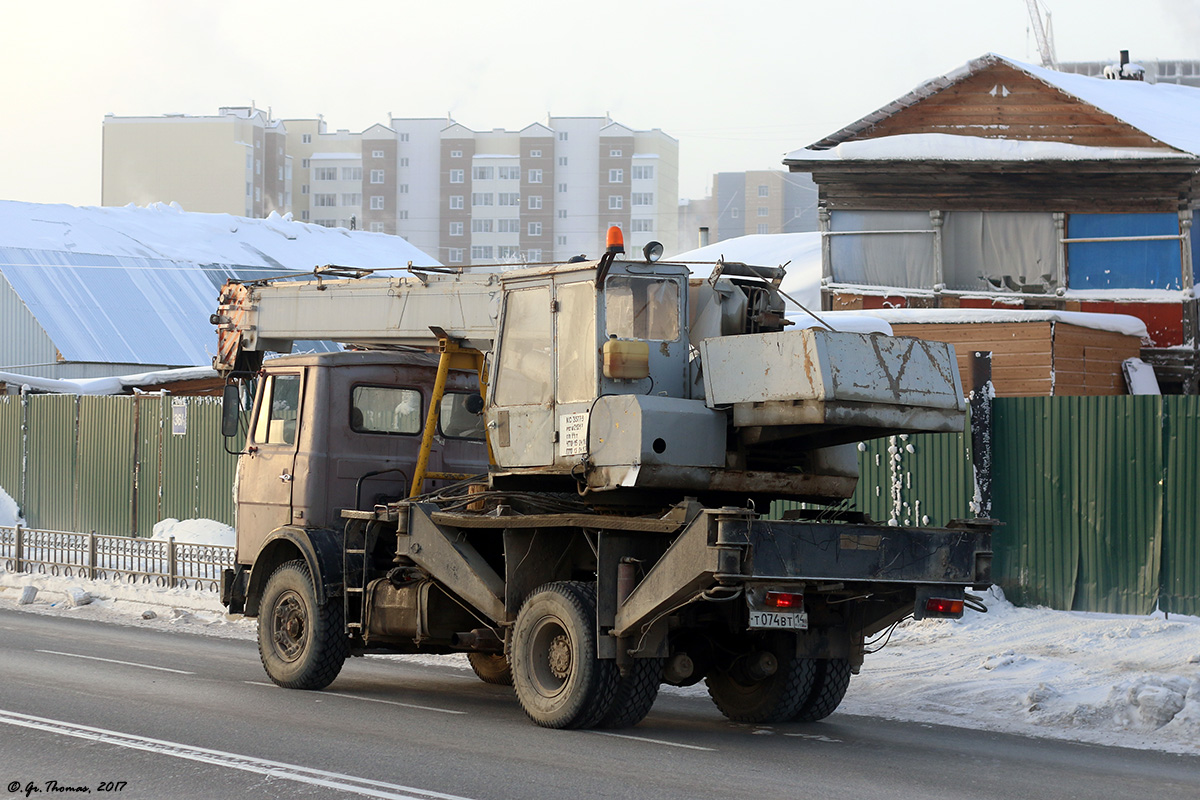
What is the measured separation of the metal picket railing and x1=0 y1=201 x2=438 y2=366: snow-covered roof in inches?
649

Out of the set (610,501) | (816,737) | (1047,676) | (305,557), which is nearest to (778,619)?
(816,737)

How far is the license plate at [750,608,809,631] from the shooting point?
884cm

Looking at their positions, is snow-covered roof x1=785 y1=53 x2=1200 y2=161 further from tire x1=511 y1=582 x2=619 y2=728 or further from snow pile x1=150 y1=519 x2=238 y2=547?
tire x1=511 y1=582 x2=619 y2=728

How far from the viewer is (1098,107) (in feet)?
84.7

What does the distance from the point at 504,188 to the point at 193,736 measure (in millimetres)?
135843

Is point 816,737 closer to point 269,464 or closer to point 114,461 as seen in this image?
point 269,464

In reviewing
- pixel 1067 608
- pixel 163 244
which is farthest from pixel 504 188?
Answer: pixel 1067 608

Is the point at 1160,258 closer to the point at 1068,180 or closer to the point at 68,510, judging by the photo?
the point at 1068,180

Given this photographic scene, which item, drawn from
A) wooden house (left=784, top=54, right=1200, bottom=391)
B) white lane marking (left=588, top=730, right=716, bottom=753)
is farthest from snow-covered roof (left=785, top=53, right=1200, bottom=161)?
white lane marking (left=588, top=730, right=716, bottom=753)

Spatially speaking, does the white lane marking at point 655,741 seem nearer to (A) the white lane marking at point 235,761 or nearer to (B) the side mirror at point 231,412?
(A) the white lane marking at point 235,761

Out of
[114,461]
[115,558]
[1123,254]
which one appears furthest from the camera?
[114,461]

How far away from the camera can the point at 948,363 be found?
948 centimetres

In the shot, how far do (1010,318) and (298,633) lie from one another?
1339cm

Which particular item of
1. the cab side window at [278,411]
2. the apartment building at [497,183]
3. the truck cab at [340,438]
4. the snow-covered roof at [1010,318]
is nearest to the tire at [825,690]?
the truck cab at [340,438]
